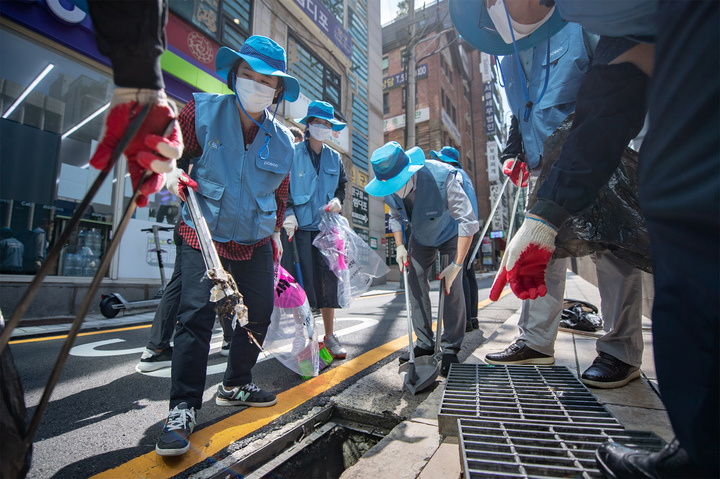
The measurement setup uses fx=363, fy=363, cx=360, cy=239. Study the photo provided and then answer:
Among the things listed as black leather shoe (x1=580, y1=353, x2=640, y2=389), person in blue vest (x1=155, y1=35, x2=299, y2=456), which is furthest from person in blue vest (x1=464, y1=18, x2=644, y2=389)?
person in blue vest (x1=155, y1=35, x2=299, y2=456)

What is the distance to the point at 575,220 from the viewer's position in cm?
158

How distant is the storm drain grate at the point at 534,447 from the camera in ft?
3.60

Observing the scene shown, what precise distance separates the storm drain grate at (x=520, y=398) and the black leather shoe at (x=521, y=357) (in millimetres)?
190

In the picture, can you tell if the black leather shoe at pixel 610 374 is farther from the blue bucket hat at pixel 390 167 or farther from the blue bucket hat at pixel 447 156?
the blue bucket hat at pixel 447 156

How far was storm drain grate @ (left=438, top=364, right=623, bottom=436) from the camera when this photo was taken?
1.51 metres

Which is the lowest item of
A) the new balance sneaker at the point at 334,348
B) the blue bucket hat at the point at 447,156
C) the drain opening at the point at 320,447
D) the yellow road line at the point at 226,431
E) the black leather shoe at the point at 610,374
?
the drain opening at the point at 320,447

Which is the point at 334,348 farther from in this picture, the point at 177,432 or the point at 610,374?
the point at 610,374

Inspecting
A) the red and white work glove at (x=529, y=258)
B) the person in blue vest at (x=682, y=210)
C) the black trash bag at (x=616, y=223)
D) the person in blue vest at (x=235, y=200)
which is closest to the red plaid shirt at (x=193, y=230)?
the person in blue vest at (x=235, y=200)

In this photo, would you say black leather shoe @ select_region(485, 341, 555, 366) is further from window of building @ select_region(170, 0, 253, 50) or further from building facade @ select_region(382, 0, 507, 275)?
building facade @ select_region(382, 0, 507, 275)

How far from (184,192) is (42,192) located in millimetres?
5845

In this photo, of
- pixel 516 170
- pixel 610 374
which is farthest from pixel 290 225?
pixel 610 374

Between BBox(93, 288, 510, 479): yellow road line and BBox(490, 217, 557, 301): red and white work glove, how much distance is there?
129 cm

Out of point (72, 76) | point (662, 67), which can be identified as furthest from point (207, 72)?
point (662, 67)

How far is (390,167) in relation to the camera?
8.59 ft
